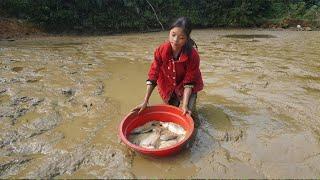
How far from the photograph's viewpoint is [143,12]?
1168 centimetres

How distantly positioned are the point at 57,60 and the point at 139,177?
13.8 ft

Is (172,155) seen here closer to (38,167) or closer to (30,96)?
(38,167)

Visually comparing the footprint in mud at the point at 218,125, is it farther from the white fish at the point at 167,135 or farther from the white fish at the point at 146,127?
the white fish at the point at 146,127

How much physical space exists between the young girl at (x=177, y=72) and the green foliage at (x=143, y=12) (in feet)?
24.5

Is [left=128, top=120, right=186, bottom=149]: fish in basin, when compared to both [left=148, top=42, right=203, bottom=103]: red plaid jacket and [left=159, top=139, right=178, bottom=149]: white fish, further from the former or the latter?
[left=148, top=42, right=203, bottom=103]: red plaid jacket

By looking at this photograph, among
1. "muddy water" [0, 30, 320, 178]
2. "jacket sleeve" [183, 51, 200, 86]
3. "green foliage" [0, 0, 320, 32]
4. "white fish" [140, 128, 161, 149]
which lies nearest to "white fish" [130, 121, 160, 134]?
"white fish" [140, 128, 161, 149]

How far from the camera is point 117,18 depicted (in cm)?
1123

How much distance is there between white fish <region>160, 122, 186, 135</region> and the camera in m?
3.38

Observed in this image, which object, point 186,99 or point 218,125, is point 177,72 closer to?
point 186,99

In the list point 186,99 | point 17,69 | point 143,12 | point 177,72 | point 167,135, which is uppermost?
point 177,72

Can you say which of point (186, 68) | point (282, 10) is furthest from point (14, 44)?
point (282, 10)

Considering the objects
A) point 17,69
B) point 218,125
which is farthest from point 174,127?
point 17,69

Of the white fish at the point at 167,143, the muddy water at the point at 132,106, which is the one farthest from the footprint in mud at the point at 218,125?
the white fish at the point at 167,143

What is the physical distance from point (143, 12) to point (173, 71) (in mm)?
8401
